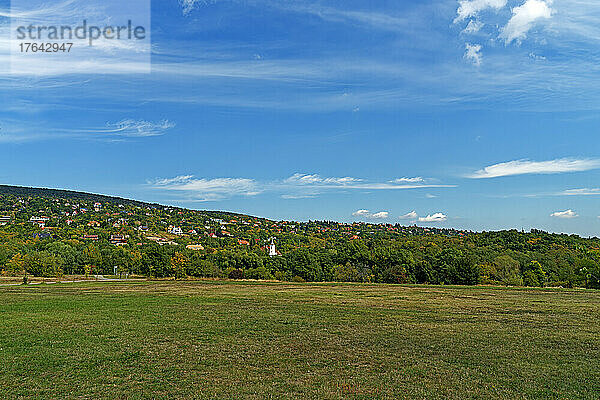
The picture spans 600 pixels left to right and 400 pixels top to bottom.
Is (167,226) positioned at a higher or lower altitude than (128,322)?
higher

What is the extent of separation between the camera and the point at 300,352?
49.7 ft

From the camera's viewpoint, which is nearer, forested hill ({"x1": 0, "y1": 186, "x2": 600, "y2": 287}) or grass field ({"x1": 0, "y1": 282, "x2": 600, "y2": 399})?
grass field ({"x1": 0, "y1": 282, "x2": 600, "y2": 399})

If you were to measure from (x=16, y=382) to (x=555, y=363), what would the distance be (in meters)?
14.4

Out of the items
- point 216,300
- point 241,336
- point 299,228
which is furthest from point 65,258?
point 299,228

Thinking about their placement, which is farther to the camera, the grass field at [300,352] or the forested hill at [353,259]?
the forested hill at [353,259]

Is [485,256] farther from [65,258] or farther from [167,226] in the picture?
[167,226]

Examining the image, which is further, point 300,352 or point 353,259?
point 353,259

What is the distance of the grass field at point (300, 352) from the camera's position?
11188 mm

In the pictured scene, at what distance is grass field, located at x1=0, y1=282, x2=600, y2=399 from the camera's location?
11.2 m

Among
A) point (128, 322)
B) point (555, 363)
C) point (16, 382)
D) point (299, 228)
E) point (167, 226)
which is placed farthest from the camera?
point (299, 228)

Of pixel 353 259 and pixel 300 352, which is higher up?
pixel 353 259

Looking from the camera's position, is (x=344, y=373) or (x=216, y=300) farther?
(x=216, y=300)

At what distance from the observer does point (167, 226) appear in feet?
551

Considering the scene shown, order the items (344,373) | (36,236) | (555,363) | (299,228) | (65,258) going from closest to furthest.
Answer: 1. (344,373)
2. (555,363)
3. (65,258)
4. (36,236)
5. (299,228)
